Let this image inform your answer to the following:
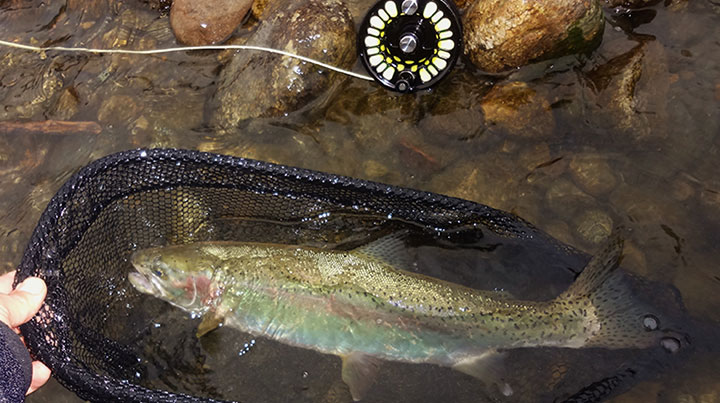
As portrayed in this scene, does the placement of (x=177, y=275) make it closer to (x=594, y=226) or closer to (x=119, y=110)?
(x=119, y=110)

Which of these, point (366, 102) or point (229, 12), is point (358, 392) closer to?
point (366, 102)

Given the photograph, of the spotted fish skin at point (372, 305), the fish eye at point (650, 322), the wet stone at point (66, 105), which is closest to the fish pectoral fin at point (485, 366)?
the spotted fish skin at point (372, 305)

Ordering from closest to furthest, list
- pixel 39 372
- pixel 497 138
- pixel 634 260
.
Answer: pixel 39 372, pixel 634 260, pixel 497 138

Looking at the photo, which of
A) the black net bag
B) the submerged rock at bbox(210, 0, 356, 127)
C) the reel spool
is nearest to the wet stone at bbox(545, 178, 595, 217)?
the black net bag

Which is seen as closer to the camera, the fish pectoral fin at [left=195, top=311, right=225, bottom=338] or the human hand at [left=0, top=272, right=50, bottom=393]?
the human hand at [left=0, top=272, right=50, bottom=393]

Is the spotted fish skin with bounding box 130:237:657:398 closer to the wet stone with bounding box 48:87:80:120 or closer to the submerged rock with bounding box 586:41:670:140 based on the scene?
the submerged rock with bounding box 586:41:670:140

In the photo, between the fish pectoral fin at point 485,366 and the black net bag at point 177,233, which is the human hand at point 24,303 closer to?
the black net bag at point 177,233

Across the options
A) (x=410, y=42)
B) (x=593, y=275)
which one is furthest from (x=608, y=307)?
(x=410, y=42)

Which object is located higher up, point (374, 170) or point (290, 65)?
point (290, 65)

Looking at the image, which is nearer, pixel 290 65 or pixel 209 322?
pixel 209 322
